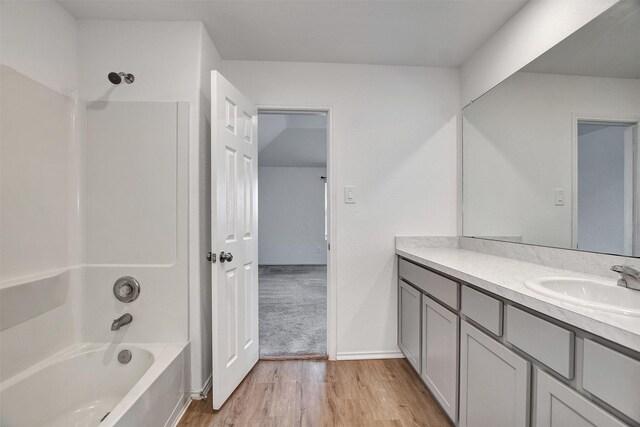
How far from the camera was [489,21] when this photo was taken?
1.75 metres

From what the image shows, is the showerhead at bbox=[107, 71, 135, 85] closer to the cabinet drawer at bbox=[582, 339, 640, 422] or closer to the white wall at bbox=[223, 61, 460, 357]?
the white wall at bbox=[223, 61, 460, 357]

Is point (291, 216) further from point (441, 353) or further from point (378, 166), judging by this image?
point (441, 353)

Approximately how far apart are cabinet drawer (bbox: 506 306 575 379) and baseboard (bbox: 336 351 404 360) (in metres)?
1.35

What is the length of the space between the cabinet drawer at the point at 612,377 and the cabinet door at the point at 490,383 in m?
0.23

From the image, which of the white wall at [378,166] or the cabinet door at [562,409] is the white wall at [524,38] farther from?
the cabinet door at [562,409]

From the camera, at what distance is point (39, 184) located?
4.92 ft

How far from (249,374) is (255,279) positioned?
0.66 metres

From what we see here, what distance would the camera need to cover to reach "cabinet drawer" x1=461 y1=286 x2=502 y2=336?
3.73ft

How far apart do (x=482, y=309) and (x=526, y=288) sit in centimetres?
24

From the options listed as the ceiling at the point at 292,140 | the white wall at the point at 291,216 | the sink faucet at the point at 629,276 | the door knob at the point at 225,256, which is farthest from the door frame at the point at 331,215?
the white wall at the point at 291,216

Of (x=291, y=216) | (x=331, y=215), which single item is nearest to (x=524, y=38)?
(x=331, y=215)

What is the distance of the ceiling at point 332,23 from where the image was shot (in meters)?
1.63

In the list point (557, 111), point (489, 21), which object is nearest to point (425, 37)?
point (489, 21)

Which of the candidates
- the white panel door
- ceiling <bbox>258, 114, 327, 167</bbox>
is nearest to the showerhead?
the white panel door
